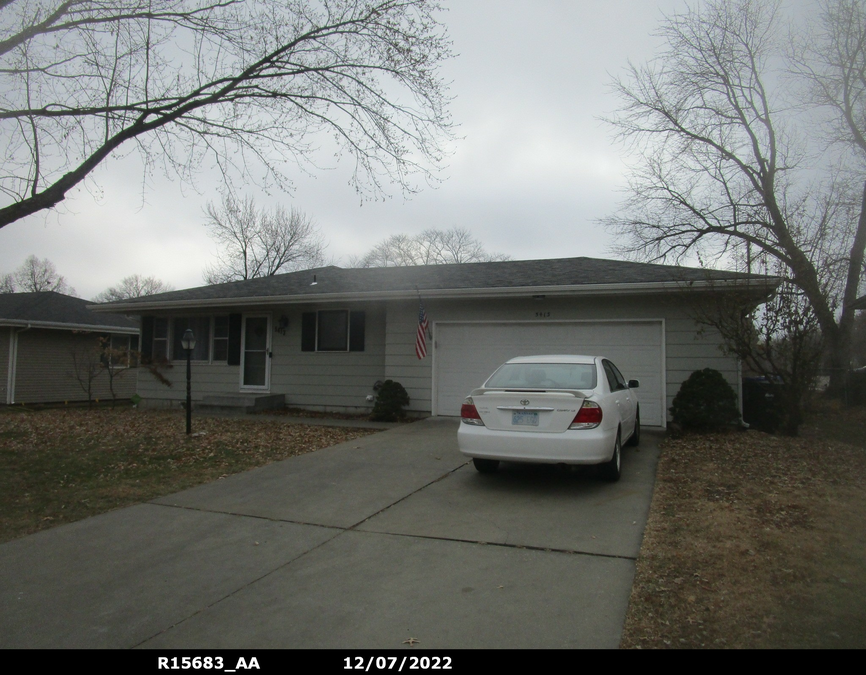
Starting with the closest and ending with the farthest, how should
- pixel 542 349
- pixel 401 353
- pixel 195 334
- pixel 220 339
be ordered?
1. pixel 542 349
2. pixel 401 353
3. pixel 220 339
4. pixel 195 334

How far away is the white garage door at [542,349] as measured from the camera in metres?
10.7

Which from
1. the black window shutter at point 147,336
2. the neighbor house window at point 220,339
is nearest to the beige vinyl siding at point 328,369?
the neighbor house window at point 220,339

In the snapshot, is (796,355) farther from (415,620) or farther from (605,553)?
(415,620)

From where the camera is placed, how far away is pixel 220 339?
15.2 m

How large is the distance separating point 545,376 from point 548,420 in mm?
1043

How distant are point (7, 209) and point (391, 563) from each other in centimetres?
717

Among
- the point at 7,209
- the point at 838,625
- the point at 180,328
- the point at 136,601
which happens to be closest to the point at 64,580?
the point at 136,601

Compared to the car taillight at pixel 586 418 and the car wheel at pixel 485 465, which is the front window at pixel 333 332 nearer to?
the car wheel at pixel 485 465

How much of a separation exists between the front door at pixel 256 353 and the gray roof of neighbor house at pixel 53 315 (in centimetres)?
627

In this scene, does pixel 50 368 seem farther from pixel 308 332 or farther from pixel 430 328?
pixel 430 328

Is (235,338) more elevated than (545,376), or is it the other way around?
(235,338)

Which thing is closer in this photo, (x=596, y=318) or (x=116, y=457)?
(x=116, y=457)

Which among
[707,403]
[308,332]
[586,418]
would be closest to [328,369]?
[308,332]
